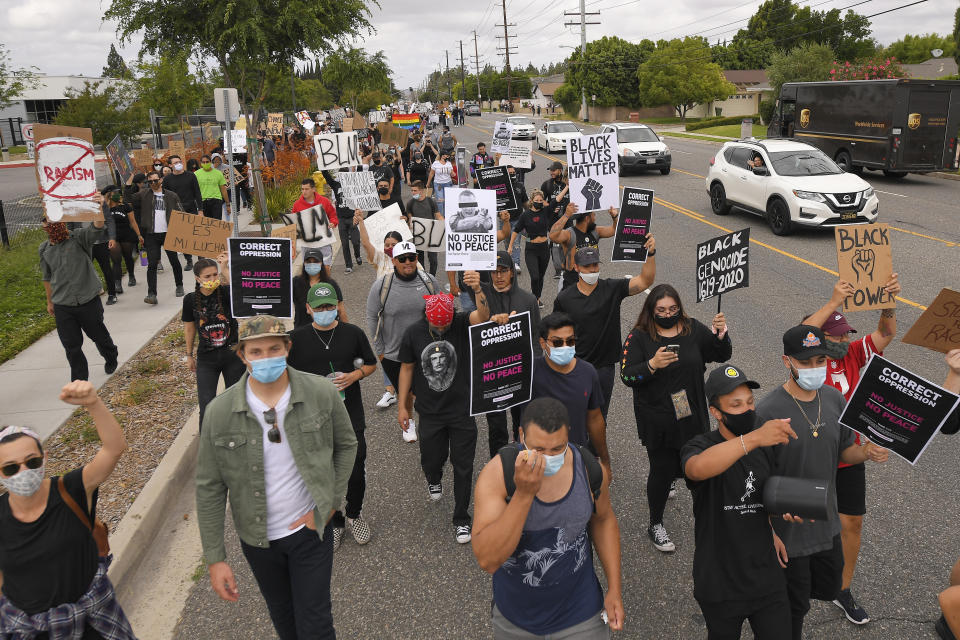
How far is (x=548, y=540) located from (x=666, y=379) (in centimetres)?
210

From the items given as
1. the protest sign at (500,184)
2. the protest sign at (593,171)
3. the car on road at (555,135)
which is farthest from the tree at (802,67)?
the protest sign at (593,171)

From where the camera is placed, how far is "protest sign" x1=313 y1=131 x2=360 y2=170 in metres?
12.6

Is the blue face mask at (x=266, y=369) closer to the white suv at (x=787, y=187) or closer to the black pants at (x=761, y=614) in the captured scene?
the black pants at (x=761, y=614)

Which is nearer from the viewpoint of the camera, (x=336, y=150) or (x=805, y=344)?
(x=805, y=344)

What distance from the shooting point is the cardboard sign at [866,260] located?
4820mm

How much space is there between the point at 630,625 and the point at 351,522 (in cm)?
219

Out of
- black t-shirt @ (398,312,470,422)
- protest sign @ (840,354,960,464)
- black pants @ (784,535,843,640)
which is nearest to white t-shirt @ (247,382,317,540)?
black t-shirt @ (398,312,470,422)

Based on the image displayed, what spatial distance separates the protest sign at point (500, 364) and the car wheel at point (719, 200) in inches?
559

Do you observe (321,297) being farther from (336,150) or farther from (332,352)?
(336,150)

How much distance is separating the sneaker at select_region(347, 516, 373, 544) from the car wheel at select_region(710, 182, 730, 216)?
14565 millimetres

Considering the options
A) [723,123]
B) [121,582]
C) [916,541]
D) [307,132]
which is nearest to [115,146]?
[121,582]

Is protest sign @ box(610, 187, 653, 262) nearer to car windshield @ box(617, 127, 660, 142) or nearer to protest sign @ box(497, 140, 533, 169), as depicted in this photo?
protest sign @ box(497, 140, 533, 169)

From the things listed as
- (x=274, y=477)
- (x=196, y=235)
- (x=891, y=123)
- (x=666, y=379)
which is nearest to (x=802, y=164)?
(x=891, y=123)

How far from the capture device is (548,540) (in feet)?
9.16
